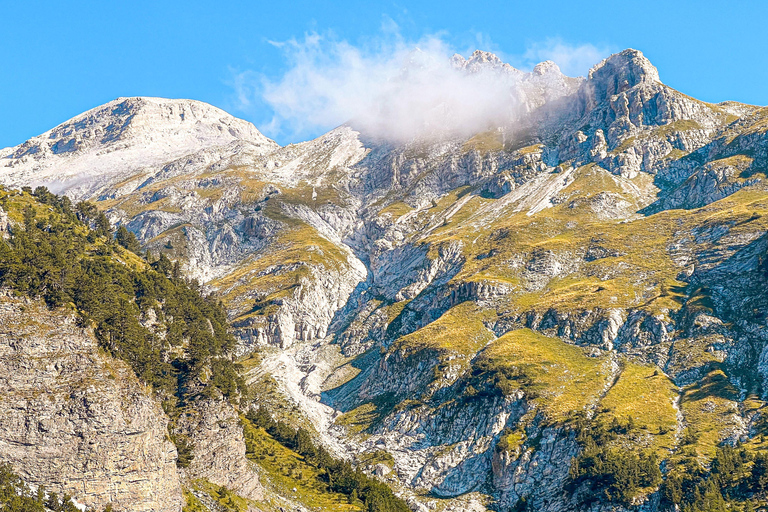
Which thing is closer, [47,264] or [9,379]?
[9,379]

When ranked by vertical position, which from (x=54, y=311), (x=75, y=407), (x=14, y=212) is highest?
(x=14, y=212)

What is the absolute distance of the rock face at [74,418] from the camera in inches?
4259

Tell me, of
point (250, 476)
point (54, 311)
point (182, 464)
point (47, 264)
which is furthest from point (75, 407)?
point (250, 476)

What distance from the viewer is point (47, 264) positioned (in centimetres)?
12769

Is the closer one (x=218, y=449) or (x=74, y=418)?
(x=74, y=418)

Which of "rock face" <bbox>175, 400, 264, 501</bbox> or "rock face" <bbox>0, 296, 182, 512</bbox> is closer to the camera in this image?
"rock face" <bbox>0, 296, 182, 512</bbox>

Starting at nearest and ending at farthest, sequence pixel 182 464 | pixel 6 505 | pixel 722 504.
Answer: pixel 6 505 → pixel 182 464 → pixel 722 504

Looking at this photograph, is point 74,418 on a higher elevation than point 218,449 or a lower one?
higher

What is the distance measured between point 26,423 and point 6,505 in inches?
587

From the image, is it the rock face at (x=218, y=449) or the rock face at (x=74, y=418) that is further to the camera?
the rock face at (x=218, y=449)

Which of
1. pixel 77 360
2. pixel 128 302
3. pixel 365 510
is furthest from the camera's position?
pixel 365 510

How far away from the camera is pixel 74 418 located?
112062 mm

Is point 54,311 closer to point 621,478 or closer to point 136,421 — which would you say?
point 136,421

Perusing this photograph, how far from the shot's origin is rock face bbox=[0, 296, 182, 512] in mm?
108188
